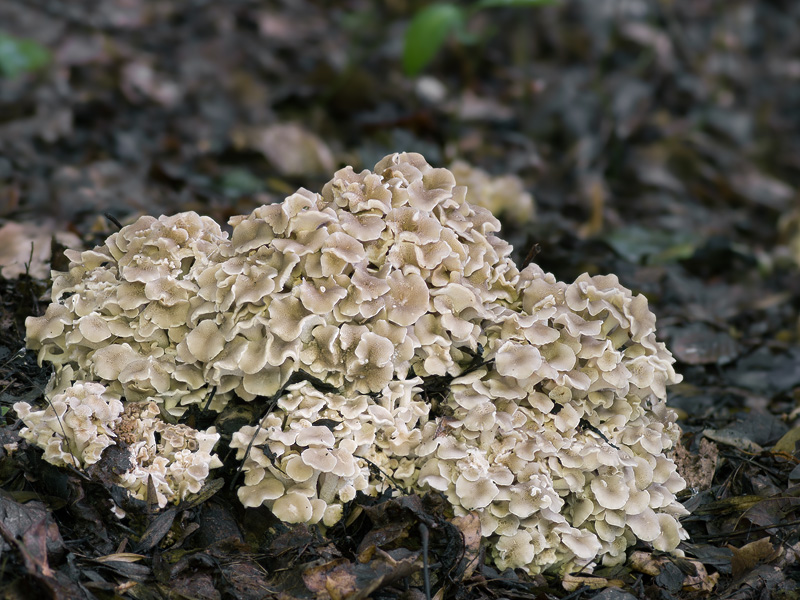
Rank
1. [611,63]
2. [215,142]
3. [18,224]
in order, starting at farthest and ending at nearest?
[611,63] → [215,142] → [18,224]

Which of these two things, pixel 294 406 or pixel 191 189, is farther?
pixel 191 189

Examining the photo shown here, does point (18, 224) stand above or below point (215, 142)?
above

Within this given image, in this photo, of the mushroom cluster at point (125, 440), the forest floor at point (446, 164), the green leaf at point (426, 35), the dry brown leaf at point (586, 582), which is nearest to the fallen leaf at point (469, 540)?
the forest floor at point (446, 164)

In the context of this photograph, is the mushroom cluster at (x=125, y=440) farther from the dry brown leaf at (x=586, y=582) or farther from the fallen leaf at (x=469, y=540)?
the dry brown leaf at (x=586, y=582)

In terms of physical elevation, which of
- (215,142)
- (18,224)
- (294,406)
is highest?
(294,406)

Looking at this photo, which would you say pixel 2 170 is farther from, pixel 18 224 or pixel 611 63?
pixel 611 63

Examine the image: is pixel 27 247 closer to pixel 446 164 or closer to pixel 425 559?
pixel 425 559

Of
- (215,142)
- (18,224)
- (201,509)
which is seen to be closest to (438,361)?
(201,509)
